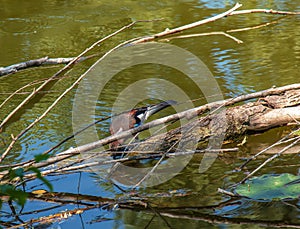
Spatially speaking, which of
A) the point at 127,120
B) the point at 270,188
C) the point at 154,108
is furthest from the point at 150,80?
the point at 270,188

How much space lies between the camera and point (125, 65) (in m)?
6.50

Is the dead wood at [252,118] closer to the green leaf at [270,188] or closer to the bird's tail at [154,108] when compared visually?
the bird's tail at [154,108]

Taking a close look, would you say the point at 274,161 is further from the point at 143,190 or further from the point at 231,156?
the point at 143,190

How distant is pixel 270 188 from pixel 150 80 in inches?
109

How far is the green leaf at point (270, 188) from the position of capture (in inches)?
134

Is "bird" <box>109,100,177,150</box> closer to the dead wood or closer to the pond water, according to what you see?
the dead wood

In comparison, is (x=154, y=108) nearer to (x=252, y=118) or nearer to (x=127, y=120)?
(x=127, y=120)

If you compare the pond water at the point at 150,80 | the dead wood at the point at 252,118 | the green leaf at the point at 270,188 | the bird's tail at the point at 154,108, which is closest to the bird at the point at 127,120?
the bird's tail at the point at 154,108

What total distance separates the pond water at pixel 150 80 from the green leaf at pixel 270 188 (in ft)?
0.18

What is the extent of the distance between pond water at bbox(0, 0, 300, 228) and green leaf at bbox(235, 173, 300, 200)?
0.18 ft

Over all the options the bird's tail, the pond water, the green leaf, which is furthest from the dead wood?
the green leaf

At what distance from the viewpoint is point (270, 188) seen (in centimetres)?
348

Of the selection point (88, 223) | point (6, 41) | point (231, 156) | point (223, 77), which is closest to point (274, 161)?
point (231, 156)

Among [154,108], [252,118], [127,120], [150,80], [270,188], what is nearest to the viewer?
[270,188]
